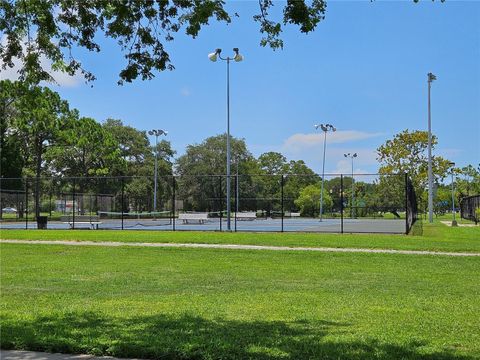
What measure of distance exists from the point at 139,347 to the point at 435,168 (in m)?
55.7

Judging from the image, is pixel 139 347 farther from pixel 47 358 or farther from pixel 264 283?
pixel 264 283

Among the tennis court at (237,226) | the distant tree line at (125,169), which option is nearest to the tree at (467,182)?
the distant tree line at (125,169)

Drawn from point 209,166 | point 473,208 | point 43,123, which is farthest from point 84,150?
point 473,208

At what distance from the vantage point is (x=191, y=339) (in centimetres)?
593

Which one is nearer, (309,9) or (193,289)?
(309,9)

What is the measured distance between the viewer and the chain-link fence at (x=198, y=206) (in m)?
33.1

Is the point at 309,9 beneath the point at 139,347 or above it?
above

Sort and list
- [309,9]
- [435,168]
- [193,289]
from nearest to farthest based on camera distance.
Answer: [309,9], [193,289], [435,168]

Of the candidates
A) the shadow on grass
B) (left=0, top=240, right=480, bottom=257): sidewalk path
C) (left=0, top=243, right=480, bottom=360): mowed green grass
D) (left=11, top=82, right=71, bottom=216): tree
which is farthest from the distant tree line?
the shadow on grass

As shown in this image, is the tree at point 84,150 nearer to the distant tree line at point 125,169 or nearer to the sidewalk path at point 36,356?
the distant tree line at point 125,169

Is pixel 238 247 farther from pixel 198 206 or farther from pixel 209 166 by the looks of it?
pixel 209 166

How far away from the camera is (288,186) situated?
276ft

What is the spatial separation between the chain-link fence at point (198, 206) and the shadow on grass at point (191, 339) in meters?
19.8

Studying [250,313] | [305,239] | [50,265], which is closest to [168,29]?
[250,313]
